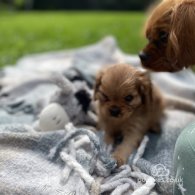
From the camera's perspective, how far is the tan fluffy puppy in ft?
7.43

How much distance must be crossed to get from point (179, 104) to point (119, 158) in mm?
1007

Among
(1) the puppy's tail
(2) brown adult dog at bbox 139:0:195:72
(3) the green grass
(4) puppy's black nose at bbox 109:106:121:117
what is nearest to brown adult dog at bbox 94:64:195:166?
(4) puppy's black nose at bbox 109:106:121:117

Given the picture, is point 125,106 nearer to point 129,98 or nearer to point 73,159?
point 129,98

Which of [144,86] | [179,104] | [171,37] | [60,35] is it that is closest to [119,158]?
[144,86]

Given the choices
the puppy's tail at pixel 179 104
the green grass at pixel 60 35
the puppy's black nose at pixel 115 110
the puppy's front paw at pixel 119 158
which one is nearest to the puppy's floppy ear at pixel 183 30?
the puppy's black nose at pixel 115 110

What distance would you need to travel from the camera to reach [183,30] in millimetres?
2195

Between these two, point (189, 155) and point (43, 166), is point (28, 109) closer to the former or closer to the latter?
point (43, 166)

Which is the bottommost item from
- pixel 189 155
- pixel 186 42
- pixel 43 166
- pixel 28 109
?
pixel 28 109

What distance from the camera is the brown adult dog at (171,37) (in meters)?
2.19

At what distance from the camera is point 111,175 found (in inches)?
76.7

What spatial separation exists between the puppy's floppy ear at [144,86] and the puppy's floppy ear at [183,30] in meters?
0.24

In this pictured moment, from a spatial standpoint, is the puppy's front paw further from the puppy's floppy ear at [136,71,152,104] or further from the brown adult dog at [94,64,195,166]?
the puppy's floppy ear at [136,71,152,104]

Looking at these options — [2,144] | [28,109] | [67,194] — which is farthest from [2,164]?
[28,109]

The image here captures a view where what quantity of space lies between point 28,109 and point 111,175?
3.33 ft
